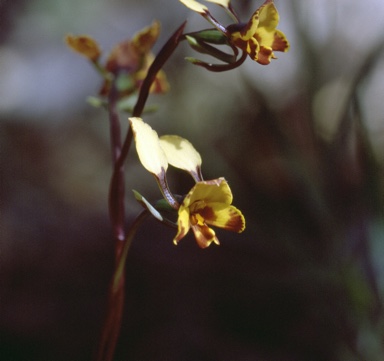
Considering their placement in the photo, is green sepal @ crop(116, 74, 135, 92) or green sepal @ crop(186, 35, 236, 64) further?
green sepal @ crop(116, 74, 135, 92)

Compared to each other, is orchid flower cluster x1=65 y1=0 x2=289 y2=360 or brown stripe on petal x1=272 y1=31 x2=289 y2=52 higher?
brown stripe on petal x1=272 y1=31 x2=289 y2=52

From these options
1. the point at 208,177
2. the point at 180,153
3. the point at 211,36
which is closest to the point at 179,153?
the point at 180,153

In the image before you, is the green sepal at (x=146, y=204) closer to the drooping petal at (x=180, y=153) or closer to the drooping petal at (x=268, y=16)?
the drooping petal at (x=180, y=153)

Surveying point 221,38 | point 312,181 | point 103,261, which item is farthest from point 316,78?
point 221,38

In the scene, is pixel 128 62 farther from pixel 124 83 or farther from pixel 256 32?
pixel 256 32

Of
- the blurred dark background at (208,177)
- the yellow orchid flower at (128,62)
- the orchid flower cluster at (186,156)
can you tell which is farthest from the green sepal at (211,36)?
the blurred dark background at (208,177)

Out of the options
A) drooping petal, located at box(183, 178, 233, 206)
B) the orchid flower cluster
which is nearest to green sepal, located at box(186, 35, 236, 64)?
the orchid flower cluster

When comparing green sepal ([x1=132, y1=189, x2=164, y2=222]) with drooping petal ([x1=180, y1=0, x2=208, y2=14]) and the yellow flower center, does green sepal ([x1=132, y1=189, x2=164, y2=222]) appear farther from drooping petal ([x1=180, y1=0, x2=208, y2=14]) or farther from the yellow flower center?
drooping petal ([x1=180, y1=0, x2=208, y2=14])

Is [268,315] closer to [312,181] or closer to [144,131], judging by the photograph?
[312,181]
